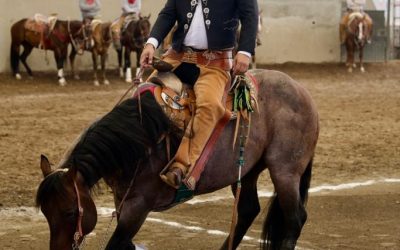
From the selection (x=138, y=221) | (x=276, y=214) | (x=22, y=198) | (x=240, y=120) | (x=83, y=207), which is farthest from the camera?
(x=22, y=198)

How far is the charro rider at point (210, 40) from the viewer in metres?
5.47

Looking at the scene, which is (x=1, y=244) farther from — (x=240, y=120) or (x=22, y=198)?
(x=240, y=120)

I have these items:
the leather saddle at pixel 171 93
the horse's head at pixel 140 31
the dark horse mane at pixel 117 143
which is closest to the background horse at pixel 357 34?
the horse's head at pixel 140 31

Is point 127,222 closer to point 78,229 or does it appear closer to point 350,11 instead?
point 78,229

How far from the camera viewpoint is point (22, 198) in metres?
8.20

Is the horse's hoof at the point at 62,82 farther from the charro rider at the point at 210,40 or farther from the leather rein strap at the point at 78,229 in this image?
the leather rein strap at the point at 78,229

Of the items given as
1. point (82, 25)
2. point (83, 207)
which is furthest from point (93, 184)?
point (82, 25)

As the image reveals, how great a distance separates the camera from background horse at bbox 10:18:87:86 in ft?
63.6

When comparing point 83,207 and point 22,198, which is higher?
point 83,207

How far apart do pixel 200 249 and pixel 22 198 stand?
7.94 ft

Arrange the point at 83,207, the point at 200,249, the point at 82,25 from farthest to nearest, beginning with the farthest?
the point at 82,25 < the point at 200,249 < the point at 83,207

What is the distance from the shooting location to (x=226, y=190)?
8.73 metres

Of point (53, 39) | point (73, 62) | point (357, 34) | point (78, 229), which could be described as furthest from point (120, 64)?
point (78, 229)

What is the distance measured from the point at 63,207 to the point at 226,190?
13.7 ft
